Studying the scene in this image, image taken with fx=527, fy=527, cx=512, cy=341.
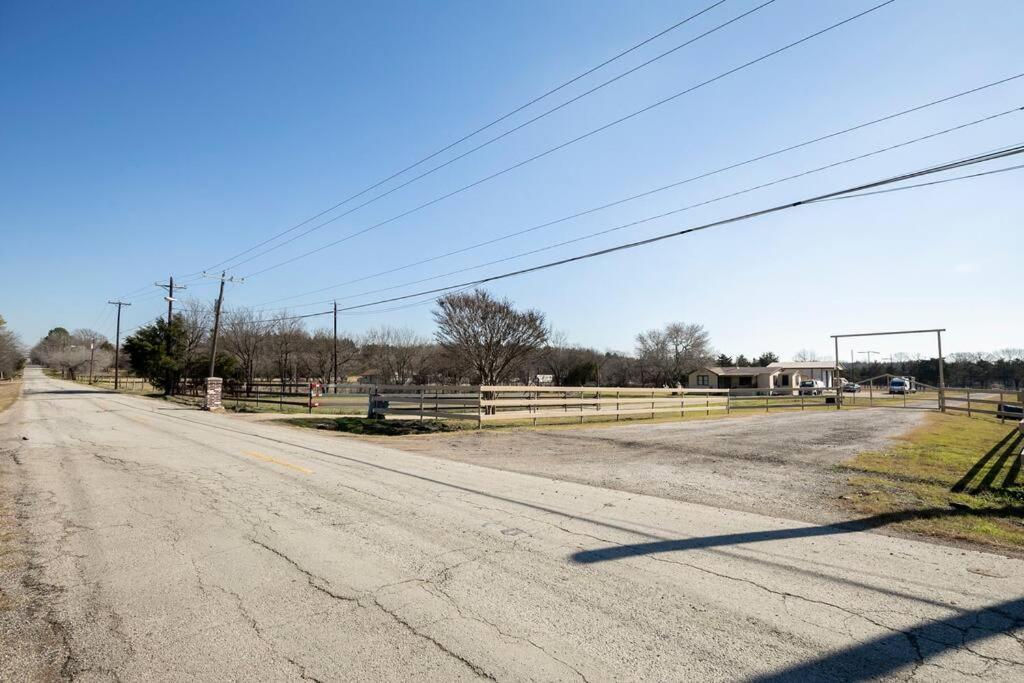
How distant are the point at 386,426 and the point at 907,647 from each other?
16510 mm

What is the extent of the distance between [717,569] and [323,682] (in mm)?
3156

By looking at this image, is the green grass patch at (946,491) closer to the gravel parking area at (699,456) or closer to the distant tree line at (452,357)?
the gravel parking area at (699,456)

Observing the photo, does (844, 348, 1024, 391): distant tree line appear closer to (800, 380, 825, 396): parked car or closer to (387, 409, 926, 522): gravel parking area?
(800, 380, 825, 396): parked car

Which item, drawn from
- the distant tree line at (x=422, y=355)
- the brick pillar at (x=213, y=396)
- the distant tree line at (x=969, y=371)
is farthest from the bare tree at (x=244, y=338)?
the distant tree line at (x=969, y=371)

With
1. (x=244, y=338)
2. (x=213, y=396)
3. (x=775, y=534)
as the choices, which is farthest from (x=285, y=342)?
(x=775, y=534)

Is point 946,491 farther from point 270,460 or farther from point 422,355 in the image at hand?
point 422,355

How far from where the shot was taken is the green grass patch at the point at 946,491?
568 cm

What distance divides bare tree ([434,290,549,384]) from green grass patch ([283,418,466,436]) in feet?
68.7

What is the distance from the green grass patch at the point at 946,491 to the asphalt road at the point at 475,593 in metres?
0.97

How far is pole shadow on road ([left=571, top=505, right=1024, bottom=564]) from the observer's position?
15.7 feet

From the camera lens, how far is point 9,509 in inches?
255

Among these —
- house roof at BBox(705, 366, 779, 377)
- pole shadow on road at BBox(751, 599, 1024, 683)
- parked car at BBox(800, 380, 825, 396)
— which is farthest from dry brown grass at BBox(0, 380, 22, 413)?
house roof at BBox(705, 366, 779, 377)

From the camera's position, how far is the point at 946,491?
7367mm

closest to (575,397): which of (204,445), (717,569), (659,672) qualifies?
(204,445)
